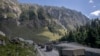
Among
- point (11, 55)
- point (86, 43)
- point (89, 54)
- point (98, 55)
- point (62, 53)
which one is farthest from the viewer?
point (86, 43)

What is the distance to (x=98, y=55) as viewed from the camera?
207ft

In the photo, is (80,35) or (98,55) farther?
(80,35)

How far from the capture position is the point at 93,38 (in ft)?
374

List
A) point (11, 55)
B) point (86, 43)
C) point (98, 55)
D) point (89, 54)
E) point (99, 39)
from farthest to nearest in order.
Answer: point (86, 43)
point (99, 39)
point (89, 54)
point (98, 55)
point (11, 55)

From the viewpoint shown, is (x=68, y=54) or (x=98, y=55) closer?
(x=68, y=54)

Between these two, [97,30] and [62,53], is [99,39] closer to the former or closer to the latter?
[97,30]

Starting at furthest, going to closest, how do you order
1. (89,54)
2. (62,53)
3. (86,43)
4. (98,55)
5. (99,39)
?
(86,43), (99,39), (89,54), (98,55), (62,53)

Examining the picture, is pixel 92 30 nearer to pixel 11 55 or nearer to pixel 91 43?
pixel 91 43

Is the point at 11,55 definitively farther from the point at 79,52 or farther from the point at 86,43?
the point at 86,43

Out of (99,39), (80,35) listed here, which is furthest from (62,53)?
(80,35)

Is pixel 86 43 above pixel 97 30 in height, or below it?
below

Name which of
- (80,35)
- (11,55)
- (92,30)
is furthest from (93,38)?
(11,55)

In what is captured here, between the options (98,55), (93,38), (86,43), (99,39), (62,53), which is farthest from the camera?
(86,43)

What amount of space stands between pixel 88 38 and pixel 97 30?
7.10 metres
